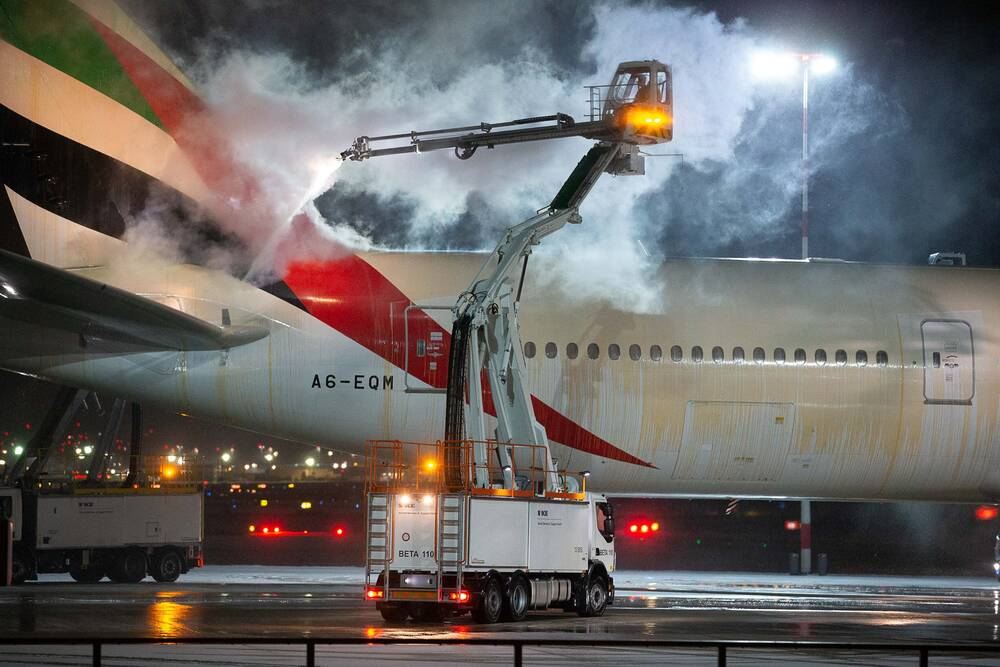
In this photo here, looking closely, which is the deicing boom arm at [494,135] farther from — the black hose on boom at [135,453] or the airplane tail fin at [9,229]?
the black hose on boom at [135,453]

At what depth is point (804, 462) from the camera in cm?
3098

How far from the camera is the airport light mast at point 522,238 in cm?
2739

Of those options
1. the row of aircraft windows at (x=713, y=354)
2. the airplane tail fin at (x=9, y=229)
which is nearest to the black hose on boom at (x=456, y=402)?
the row of aircraft windows at (x=713, y=354)

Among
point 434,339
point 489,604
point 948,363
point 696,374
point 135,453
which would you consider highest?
point 434,339

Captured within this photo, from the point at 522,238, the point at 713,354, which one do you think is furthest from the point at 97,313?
the point at 713,354

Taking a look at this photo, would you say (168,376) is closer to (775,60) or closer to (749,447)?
(749,447)

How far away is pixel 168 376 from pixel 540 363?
8.16 metres

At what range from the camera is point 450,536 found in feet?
77.4

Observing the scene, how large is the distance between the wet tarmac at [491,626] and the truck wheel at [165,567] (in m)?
0.77

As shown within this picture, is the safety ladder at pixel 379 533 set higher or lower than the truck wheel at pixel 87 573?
higher

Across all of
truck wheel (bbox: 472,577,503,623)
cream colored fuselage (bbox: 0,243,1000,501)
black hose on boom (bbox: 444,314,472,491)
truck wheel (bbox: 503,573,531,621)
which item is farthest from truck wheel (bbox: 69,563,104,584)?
truck wheel (bbox: 472,577,503,623)

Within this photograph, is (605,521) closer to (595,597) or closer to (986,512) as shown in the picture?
(595,597)

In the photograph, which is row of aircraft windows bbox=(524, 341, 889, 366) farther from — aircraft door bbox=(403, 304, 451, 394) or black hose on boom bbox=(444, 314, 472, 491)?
black hose on boom bbox=(444, 314, 472, 491)

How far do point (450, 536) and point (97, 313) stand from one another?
25.8 ft
